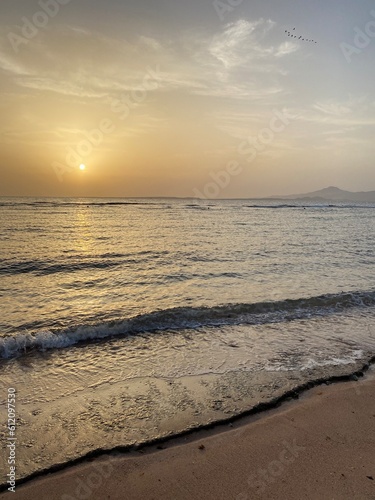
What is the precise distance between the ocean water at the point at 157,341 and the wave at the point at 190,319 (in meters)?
0.03

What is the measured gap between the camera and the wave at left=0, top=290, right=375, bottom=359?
26.4ft

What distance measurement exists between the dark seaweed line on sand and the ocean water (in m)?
0.09

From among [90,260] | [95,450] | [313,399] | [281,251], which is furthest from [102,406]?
[281,251]

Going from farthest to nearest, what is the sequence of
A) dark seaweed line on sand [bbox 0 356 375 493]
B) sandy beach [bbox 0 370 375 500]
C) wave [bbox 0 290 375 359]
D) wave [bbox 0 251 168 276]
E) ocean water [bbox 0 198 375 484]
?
1. wave [bbox 0 251 168 276]
2. wave [bbox 0 290 375 359]
3. ocean water [bbox 0 198 375 484]
4. dark seaweed line on sand [bbox 0 356 375 493]
5. sandy beach [bbox 0 370 375 500]

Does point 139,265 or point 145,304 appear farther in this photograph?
point 139,265

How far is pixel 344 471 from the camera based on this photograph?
4.00 m

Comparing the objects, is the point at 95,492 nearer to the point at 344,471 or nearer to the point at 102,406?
the point at 102,406

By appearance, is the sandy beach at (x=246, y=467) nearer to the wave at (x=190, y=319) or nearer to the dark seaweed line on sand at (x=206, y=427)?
the dark seaweed line on sand at (x=206, y=427)

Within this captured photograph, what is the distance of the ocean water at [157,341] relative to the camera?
5.16 metres

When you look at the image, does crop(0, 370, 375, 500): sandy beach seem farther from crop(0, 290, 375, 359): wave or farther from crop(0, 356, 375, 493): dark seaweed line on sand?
crop(0, 290, 375, 359): wave

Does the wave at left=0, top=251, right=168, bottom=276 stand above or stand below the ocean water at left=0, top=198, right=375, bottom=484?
above

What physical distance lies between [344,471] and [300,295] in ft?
28.9

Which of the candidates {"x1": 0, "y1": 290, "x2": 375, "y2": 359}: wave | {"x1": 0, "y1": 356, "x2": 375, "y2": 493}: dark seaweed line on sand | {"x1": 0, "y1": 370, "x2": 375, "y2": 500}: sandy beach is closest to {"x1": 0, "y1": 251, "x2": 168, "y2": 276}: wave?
{"x1": 0, "y1": 290, "x2": 375, "y2": 359}: wave

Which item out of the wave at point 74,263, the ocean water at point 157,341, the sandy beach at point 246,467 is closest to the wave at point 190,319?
the ocean water at point 157,341
